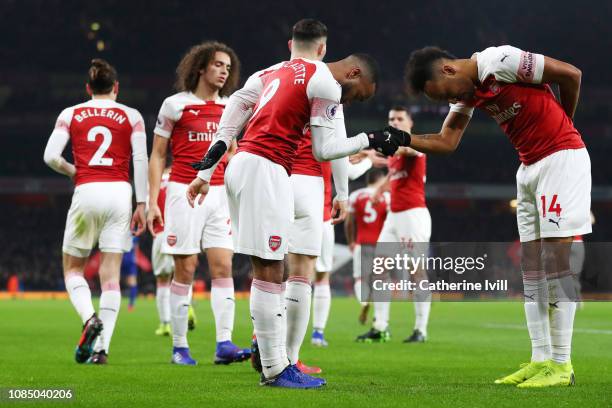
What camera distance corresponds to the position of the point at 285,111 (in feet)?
17.1

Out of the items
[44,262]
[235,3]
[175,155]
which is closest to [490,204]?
[235,3]

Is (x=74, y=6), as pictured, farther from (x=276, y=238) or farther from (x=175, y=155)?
(x=276, y=238)

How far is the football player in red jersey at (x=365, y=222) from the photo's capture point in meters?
13.8

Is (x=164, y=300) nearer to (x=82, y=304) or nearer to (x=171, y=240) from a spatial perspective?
(x=82, y=304)

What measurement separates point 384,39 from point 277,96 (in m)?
35.4

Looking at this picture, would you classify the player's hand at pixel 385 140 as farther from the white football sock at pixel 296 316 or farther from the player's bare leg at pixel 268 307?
the white football sock at pixel 296 316

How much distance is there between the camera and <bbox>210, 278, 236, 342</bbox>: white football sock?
7102 millimetres

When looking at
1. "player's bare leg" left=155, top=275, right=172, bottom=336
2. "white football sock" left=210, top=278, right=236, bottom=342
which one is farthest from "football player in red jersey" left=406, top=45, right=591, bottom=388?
"player's bare leg" left=155, top=275, right=172, bottom=336

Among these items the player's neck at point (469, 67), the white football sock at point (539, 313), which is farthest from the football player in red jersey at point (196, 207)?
the player's neck at point (469, 67)

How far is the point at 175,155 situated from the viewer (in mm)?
7363

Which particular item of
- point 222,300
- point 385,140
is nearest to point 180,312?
point 222,300

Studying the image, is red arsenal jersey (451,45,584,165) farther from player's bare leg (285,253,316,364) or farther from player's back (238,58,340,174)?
player's bare leg (285,253,316,364)

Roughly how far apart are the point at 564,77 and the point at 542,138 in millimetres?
380

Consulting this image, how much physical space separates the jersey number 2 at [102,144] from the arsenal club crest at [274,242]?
2.78 m
